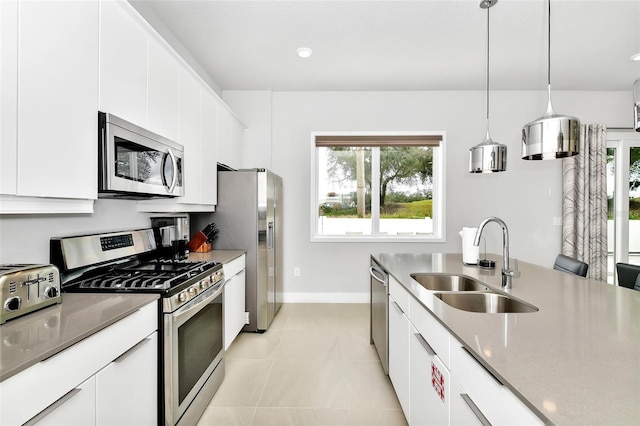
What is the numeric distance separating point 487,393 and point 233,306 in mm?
2256

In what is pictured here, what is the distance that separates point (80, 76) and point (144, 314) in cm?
107

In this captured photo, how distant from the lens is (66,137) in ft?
4.25

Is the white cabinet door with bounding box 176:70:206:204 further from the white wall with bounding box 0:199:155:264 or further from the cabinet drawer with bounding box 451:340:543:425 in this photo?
the cabinet drawer with bounding box 451:340:543:425

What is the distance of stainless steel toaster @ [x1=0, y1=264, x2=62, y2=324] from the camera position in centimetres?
111

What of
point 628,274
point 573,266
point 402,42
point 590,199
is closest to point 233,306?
point 573,266

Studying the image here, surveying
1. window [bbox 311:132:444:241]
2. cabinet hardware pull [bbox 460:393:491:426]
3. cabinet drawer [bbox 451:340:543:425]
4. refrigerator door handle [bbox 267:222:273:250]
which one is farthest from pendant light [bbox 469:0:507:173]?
refrigerator door handle [bbox 267:222:273:250]

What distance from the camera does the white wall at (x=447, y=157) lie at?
13.5ft

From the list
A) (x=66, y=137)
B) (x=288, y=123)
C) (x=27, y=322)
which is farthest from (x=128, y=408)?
(x=288, y=123)

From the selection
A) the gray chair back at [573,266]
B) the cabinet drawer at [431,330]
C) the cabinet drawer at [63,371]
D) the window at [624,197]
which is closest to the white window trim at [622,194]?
the window at [624,197]

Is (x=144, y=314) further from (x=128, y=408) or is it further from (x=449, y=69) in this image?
(x=449, y=69)

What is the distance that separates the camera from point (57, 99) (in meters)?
1.25

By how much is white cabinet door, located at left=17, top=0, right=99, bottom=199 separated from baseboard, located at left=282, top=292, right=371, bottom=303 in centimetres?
303

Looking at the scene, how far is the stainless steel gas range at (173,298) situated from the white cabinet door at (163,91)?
775 mm

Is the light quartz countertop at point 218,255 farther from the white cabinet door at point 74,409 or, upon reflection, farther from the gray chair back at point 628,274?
the gray chair back at point 628,274
